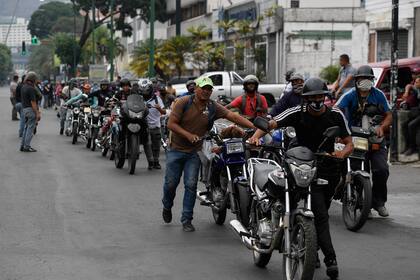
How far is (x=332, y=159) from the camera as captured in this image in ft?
26.9

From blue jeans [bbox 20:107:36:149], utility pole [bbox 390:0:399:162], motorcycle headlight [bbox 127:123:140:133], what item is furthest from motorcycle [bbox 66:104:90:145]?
utility pole [bbox 390:0:399:162]

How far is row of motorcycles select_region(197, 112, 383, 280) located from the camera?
712 cm

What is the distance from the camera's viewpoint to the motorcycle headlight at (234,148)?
31.4 ft

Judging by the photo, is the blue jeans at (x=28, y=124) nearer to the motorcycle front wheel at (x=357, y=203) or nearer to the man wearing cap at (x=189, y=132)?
the man wearing cap at (x=189, y=132)

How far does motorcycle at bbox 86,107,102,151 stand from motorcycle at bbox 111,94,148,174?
4.42 metres

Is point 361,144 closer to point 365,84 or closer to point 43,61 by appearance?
point 365,84

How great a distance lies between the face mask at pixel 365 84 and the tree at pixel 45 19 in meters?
128

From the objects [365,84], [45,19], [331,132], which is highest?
[45,19]

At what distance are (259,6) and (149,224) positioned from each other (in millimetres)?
40585

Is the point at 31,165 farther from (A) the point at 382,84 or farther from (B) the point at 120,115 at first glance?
(A) the point at 382,84

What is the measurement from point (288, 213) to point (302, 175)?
0.33 metres

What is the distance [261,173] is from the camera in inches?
317

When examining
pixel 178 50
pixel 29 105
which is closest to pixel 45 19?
pixel 178 50

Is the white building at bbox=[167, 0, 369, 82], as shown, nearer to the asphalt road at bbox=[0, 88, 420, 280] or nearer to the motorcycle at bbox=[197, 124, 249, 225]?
the asphalt road at bbox=[0, 88, 420, 280]
